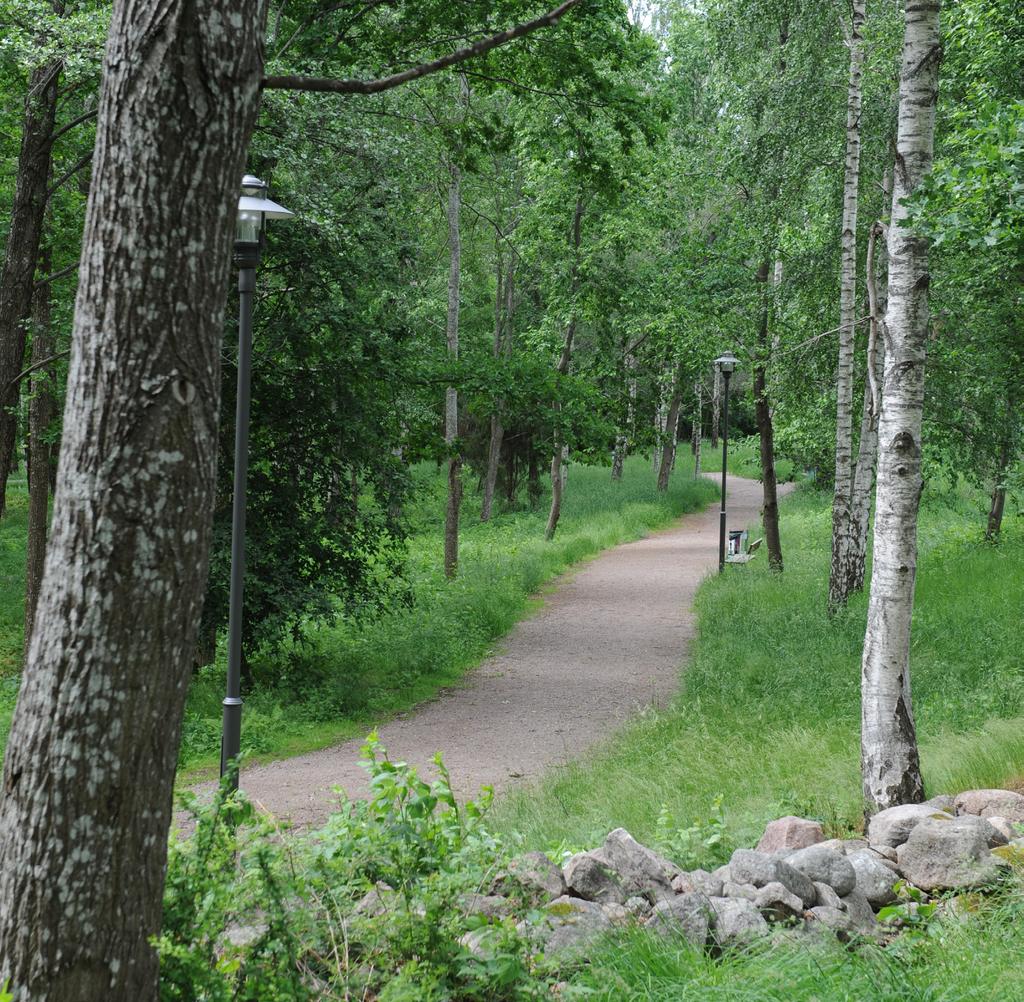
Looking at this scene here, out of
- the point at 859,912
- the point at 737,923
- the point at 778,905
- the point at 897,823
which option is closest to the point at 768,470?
the point at 897,823

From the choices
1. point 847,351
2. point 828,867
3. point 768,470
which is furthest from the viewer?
point 768,470

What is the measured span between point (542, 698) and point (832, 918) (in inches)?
291

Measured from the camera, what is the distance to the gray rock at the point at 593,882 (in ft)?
14.6

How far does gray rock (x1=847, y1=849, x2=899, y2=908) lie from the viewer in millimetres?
4789

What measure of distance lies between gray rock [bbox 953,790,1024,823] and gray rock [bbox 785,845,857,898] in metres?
1.28

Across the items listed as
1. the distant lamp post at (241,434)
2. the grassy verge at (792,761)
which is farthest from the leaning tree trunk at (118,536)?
the distant lamp post at (241,434)

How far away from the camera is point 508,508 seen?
31.7 meters

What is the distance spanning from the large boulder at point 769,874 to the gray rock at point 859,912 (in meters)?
0.16

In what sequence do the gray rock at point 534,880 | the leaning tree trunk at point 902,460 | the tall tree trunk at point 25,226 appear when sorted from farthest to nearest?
the tall tree trunk at point 25,226, the leaning tree trunk at point 902,460, the gray rock at point 534,880

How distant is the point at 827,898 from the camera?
460 centimetres

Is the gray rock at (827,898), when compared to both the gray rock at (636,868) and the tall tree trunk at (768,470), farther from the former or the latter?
the tall tree trunk at (768,470)

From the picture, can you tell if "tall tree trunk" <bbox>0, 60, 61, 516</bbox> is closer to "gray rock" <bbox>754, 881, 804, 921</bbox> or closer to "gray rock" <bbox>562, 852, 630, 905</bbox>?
"gray rock" <bbox>562, 852, 630, 905</bbox>

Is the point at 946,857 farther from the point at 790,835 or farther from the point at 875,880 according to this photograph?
the point at 790,835

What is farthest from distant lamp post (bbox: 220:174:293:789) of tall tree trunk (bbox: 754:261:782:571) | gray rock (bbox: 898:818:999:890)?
tall tree trunk (bbox: 754:261:782:571)
